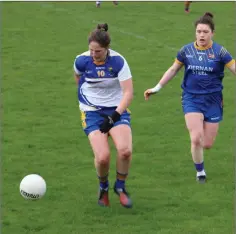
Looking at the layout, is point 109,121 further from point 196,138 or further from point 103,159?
point 196,138

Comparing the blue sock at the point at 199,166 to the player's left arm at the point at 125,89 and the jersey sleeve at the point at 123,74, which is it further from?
the jersey sleeve at the point at 123,74

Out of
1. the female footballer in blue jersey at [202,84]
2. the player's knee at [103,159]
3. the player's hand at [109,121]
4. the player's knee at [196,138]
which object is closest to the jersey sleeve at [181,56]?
the female footballer in blue jersey at [202,84]

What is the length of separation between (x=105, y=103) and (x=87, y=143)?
12.2 ft

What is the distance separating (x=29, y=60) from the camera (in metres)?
21.3

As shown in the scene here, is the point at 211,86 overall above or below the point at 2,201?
above

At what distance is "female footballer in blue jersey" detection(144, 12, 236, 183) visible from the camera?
11305 mm

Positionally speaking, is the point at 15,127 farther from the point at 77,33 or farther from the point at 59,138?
the point at 77,33

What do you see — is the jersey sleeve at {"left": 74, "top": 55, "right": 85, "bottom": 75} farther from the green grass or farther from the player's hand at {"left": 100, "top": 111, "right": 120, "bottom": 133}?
the green grass

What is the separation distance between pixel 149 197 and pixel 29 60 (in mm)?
11286

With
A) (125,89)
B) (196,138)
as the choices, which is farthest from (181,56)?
(125,89)

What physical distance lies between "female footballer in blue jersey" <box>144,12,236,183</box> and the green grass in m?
0.73

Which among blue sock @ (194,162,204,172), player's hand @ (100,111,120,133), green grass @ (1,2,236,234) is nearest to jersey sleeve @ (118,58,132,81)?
player's hand @ (100,111,120,133)

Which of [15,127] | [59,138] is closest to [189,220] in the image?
[59,138]

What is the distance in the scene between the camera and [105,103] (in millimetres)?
10305
